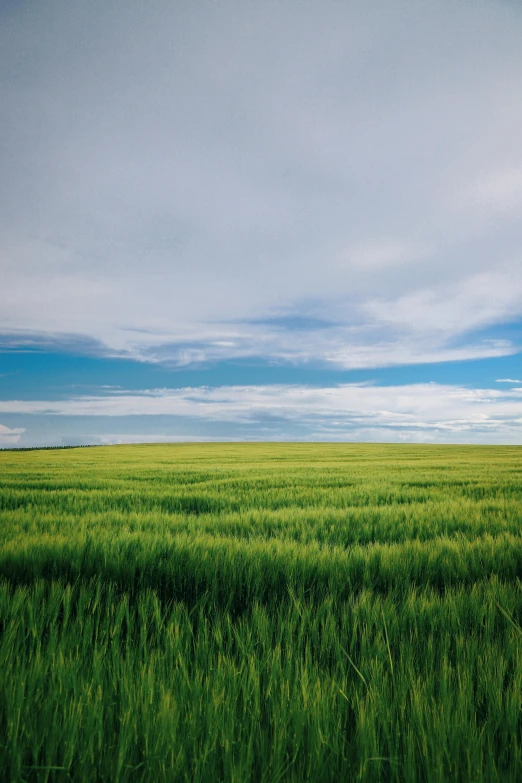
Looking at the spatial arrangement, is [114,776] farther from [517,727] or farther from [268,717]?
[517,727]

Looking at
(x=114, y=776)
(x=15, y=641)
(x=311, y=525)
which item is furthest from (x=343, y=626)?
(x=311, y=525)

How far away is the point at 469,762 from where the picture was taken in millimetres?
1106

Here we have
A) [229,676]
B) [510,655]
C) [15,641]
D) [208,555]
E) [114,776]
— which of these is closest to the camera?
[114,776]

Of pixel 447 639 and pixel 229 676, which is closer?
pixel 229 676

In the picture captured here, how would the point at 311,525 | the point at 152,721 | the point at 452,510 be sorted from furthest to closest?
the point at 452,510, the point at 311,525, the point at 152,721

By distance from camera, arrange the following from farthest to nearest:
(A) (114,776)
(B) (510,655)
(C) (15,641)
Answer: (C) (15,641), (B) (510,655), (A) (114,776)

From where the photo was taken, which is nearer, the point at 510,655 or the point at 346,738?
the point at 346,738

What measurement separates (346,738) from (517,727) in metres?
0.57

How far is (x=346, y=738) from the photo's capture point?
51.0 inches

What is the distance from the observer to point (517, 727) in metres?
1.32

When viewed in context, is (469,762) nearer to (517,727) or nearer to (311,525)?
(517,727)

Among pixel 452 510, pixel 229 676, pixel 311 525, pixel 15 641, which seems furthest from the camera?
pixel 452 510

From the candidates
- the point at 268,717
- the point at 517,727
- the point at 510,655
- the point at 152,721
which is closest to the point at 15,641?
the point at 152,721

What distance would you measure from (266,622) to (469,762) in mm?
985
